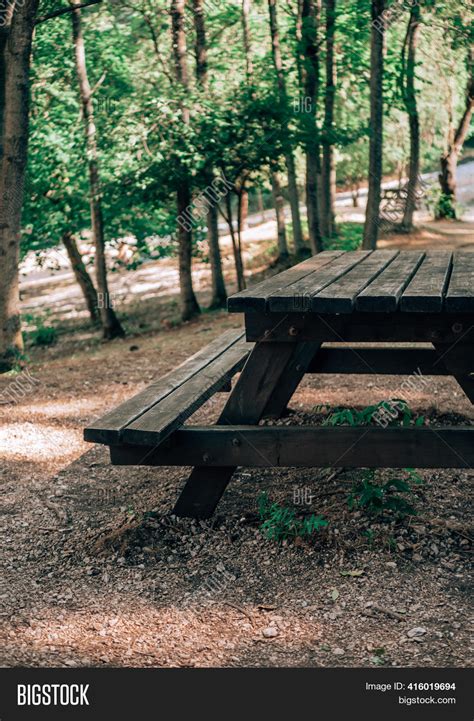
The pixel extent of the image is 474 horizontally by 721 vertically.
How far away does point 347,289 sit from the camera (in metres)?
3.95

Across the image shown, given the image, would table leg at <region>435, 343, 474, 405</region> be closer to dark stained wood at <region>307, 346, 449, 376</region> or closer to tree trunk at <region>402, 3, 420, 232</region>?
dark stained wood at <region>307, 346, 449, 376</region>

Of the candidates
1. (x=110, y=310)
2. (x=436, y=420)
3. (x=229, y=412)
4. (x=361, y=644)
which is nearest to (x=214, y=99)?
(x=110, y=310)

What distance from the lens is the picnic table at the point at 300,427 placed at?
3773 millimetres

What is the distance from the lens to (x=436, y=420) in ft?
19.5

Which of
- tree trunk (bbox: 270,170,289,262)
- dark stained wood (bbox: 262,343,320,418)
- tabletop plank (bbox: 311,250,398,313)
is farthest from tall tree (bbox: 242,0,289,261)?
tabletop plank (bbox: 311,250,398,313)

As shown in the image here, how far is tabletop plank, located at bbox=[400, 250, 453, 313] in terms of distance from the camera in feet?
11.9

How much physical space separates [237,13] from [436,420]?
1448 cm

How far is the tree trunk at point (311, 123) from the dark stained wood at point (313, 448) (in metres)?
9.36

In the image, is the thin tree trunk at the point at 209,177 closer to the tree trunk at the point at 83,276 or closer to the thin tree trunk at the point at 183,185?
the thin tree trunk at the point at 183,185

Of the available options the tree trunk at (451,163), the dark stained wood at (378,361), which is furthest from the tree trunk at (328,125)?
the dark stained wood at (378,361)

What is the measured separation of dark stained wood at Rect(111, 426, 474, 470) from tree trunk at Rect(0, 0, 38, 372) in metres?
5.57

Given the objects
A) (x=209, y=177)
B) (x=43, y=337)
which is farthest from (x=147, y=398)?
(x=43, y=337)

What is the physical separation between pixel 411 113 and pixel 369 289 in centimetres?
1454
